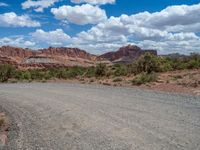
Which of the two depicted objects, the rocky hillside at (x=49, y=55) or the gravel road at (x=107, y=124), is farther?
the rocky hillside at (x=49, y=55)

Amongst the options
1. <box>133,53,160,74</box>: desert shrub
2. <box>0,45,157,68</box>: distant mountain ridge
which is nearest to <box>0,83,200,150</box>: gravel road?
<box>133,53,160,74</box>: desert shrub

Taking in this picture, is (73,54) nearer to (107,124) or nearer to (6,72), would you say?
(6,72)

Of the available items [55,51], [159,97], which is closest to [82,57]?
[55,51]

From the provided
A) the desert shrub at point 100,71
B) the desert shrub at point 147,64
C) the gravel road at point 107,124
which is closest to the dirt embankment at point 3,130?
the gravel road at point 107,124

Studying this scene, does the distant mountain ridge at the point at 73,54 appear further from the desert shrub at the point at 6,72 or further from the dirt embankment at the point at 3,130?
the dirt embankment at the point at 3,130

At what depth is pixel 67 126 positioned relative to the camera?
1135 cm

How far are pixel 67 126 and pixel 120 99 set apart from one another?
22.6 ft

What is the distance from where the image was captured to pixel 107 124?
37.0 feet

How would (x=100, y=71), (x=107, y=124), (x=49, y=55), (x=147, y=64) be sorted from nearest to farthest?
(x=107, y=124)
(x=147, y=64)
(x=100, y=71)
(x=49, y=55)

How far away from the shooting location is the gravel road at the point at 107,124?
345 inches

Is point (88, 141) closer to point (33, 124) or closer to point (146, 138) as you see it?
point (146, 138)

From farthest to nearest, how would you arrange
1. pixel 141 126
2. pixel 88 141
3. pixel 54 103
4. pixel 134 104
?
pixel 54 103 → pixel 134 104 → pixel 141 126 → pixel 88 141

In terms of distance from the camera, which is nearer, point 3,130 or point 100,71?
point 3,130

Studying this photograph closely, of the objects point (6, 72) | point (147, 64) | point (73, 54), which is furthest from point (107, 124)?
point (73, 54)
